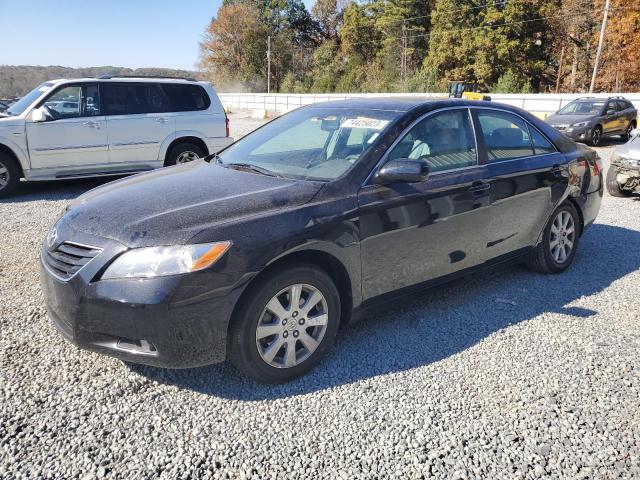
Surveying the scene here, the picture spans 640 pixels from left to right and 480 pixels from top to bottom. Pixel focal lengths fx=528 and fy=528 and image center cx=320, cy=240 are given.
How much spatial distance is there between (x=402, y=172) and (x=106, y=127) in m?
6.84

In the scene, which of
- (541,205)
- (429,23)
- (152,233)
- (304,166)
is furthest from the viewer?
(429,23)

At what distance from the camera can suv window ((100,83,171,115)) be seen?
8.80 m

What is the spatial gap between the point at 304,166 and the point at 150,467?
212 cm

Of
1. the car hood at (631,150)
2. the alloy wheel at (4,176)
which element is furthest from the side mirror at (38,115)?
the car hood at (631,150)

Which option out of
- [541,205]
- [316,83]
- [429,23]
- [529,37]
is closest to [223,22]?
[316,83]

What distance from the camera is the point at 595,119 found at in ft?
53.5

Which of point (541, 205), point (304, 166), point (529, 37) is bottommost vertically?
point (541, 205)

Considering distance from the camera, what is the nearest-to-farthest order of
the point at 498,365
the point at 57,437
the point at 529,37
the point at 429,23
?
the point at 57,437
the point at 498,365
the point at 529,37
the point at 429,23

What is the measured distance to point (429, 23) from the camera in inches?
2224

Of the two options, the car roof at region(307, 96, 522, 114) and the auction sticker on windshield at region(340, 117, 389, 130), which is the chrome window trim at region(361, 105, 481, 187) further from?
the auction sticker on windshield at region(340, 117, 389, 130)

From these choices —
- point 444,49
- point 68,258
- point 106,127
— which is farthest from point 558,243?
point 444,49

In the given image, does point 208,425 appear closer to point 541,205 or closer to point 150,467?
point 150,467

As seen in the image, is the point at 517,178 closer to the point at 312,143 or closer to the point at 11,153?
the point at 312,143

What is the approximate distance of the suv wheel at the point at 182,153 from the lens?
9495 mm
